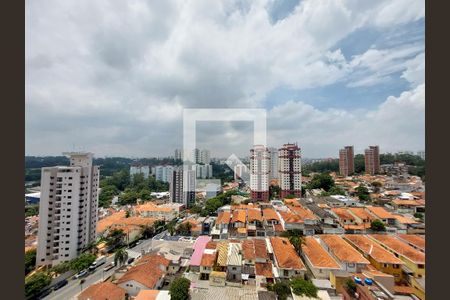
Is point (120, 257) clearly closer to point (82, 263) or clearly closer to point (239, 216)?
point (82, 263)

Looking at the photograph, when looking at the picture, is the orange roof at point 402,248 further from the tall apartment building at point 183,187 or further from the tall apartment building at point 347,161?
the tall apartment building at point 347,161

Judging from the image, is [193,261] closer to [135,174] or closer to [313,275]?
[313,275]

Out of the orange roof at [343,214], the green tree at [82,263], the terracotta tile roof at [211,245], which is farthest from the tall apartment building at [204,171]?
the orange roof at [343,214]

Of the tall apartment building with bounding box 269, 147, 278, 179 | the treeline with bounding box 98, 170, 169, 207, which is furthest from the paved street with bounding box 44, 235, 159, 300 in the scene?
the tall apartment building with bounding box 269, 147, 278, 179

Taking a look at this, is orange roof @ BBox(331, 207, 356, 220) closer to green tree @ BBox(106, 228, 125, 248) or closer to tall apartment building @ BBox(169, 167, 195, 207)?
tall apartment building @ BBox(169, 167, 195, 207)

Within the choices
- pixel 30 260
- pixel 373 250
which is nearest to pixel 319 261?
pixel 373 250
